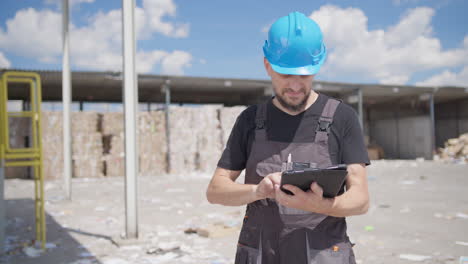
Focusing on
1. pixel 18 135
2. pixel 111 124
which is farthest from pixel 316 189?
pixel 18 135

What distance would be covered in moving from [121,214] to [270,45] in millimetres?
6116

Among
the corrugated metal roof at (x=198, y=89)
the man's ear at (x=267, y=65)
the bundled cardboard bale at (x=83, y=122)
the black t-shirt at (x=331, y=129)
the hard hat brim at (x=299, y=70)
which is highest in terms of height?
the corrugated metal roof at (x=198, y=89)

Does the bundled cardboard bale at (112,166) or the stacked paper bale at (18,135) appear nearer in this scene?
the stacked paper bale at (18,135)

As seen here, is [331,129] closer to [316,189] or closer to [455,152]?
[316,189]

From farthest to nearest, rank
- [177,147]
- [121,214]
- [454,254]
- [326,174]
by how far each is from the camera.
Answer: [177,147] < [121,214] < [454,254] < [326,174]

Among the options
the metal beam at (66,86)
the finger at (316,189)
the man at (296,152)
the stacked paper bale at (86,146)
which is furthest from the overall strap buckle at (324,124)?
the stacked paper bale at (86,146)

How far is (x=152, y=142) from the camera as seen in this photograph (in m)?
14.9

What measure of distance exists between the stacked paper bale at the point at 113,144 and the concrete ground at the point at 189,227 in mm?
4806

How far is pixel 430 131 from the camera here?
64.0 feet

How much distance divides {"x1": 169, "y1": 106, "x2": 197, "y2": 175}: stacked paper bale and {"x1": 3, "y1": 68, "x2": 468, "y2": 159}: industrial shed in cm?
90

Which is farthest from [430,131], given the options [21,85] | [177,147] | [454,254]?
[21,85]

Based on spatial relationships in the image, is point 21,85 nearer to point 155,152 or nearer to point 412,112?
point 155,152

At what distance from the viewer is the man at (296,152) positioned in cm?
146

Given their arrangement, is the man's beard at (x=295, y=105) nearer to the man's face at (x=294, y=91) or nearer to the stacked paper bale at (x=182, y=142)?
the man's face at (x=294, y=91)
